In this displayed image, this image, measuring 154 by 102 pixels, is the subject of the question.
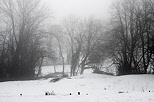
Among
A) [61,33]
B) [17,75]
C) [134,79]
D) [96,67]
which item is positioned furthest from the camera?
[61,33]

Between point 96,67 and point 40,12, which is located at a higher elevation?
point 40,12

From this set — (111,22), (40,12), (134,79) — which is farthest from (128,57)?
(40,12)

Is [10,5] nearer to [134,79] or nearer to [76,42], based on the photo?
[76,42]

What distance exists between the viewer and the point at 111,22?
1071 inches

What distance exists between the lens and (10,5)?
26031 mm

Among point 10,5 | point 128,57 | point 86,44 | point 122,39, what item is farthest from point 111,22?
point 10,5

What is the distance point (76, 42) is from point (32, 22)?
14137mm

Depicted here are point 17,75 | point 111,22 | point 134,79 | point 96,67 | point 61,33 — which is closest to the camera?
point 134,79

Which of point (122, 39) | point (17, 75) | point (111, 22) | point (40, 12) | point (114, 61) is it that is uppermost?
point (40, 12)

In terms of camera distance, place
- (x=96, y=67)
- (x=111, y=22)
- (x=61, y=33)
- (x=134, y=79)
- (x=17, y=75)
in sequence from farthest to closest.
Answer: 1. (x=61, y=33)
2. (x=96, y=67)
3. (x=111, y=22)
4. (x=17, y=75)
5. (x=134, y=79)

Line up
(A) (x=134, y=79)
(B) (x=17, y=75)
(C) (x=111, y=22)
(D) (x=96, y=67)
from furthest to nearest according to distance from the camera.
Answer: (D) (x=96, y=67)
(C) (x=111, y=22)
(B) (x=17, y=75)
(A) (x=134, y=79)

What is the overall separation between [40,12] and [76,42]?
13.8 meters

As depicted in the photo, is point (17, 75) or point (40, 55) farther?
point (40, 55)

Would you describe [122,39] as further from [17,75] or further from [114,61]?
[17,75]
